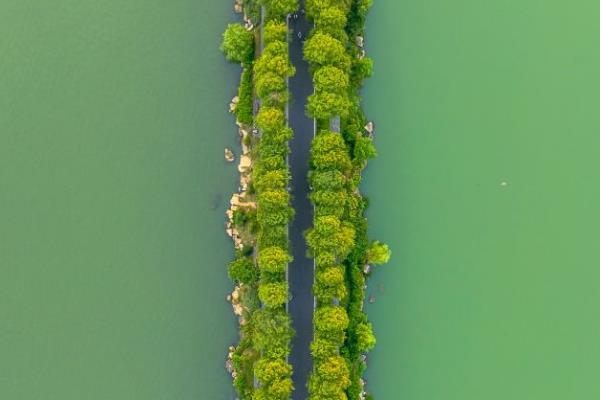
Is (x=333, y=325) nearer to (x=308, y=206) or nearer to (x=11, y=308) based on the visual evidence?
(x=308, y=206)

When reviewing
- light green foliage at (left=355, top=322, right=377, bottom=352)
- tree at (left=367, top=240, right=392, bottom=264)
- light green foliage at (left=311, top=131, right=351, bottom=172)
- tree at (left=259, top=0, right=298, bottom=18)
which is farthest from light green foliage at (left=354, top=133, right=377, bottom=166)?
light green foliage at (left=355, top=322, right=377, bottom=352)

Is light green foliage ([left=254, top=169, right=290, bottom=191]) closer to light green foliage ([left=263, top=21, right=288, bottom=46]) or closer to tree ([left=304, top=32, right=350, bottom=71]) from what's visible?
tree ([left=304, top=32, right=350, bottom=71])

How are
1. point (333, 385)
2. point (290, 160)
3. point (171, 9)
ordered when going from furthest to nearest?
point (171, 9), point (290, 160), point (333, 385)

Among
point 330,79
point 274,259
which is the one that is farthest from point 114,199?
point 330,79

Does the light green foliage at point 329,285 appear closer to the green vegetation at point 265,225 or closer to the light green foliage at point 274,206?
the green vegetation at point 265,225

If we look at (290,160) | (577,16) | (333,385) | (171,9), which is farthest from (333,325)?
(577,16)

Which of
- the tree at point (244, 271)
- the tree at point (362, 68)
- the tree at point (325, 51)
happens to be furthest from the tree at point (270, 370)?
the tree at point (362, 68)
